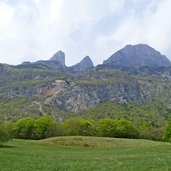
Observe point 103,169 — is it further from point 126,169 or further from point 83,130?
point 83,130

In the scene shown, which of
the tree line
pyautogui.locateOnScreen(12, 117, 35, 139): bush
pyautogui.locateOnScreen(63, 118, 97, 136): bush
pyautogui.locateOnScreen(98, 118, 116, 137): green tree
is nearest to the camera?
the tree line

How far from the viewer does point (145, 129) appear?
6545 inches

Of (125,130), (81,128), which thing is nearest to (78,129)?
(81,128)

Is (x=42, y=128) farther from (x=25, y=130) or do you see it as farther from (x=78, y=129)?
(x=78, y=129)

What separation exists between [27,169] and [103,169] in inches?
317

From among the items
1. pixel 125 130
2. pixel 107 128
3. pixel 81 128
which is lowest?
pixel 125 130

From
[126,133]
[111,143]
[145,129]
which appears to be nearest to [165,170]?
[111,143]

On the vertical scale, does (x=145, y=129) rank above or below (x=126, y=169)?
above

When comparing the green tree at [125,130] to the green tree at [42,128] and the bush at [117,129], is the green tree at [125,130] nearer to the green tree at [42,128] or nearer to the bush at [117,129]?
the bush at [117,129]

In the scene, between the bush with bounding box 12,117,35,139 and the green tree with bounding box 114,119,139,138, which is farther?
the bush with bounding box 12,117,35,139

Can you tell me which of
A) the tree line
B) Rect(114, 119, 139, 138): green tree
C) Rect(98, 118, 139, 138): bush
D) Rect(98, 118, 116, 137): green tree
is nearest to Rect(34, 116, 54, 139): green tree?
the tree line

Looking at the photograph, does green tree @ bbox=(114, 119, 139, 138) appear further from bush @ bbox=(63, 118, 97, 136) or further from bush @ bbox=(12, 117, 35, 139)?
bush @ bbox=(12, 117, 35, 139)

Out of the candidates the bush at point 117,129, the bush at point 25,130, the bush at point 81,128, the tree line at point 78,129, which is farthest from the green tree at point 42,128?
the bush at point 117,129

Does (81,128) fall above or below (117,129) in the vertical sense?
above
